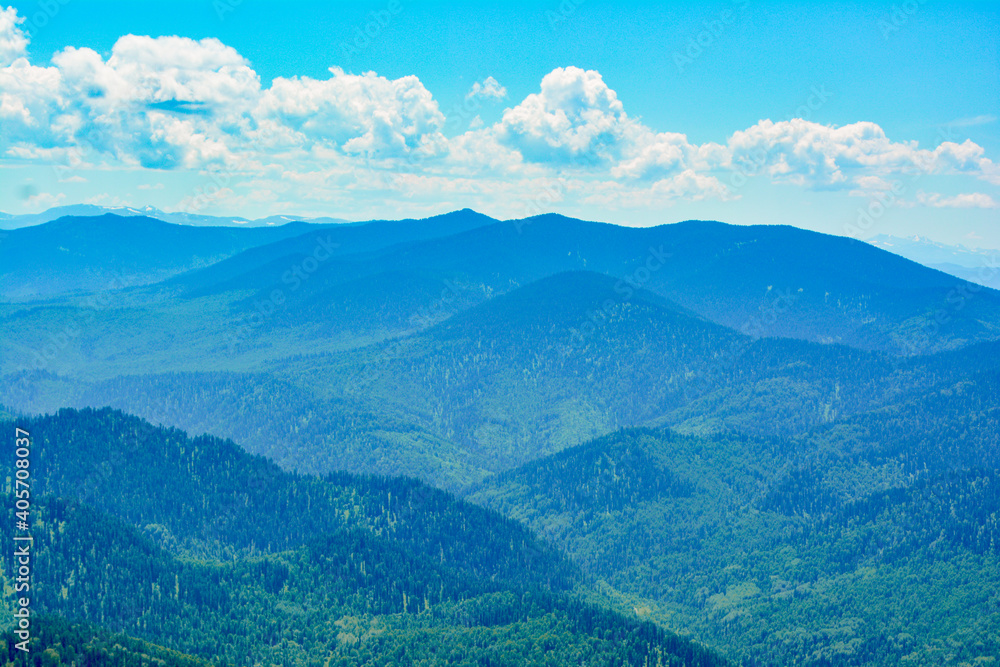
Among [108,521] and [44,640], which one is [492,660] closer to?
[44,640]

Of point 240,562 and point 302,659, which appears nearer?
point 302,659

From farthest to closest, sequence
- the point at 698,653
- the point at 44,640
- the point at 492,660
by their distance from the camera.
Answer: the point at 698,653 → the point at 492,660 → the point at 44,640

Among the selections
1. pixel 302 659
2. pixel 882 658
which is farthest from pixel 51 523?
pixel 882 658

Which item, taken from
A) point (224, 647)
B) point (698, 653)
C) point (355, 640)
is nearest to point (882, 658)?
point (698, 653)

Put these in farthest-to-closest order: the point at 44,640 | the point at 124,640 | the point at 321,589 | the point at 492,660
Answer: the point at 321,589 → the point at 492,660 → the point at 124,640 → the point at 44,640

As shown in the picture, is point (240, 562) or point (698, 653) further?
point (240, 562)

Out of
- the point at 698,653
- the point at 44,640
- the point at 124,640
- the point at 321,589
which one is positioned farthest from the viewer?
the point at 321,589

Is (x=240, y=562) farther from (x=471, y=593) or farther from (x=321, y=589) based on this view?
(x=471, y=593)

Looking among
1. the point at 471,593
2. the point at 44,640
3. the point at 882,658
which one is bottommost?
the point at 882,658

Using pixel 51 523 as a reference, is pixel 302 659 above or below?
below
